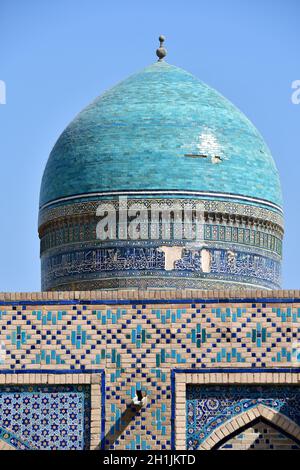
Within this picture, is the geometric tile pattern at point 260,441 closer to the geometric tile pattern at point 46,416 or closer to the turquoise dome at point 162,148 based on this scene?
the geometric tile pattern at point 46,416

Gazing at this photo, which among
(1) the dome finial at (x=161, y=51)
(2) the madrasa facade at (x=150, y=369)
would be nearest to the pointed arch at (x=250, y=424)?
(2) the madrasa facade at (x=150, y=369)

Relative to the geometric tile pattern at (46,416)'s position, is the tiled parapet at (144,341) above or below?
above

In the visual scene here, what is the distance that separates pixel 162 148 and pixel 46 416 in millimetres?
4274

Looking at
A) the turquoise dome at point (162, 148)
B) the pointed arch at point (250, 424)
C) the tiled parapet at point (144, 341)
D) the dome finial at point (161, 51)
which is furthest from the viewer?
the dome finial at point (161, 51)

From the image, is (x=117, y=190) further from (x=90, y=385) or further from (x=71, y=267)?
(x=90, y=385)

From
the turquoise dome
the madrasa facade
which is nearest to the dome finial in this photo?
the turquoise dome

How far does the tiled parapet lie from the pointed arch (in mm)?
259

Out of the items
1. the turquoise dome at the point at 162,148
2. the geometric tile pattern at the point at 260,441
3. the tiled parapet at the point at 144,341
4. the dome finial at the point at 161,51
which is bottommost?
the geometric tile pattern at the point at 260,441

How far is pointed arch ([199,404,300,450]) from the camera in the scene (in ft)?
43.8

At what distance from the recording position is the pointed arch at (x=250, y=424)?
43.8 feet

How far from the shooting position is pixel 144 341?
44.6 feet

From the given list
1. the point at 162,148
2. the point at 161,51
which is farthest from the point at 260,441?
the point at 161,51

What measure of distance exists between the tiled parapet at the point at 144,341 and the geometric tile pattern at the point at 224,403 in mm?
103

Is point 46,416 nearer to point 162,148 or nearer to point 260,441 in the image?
point 260,441
